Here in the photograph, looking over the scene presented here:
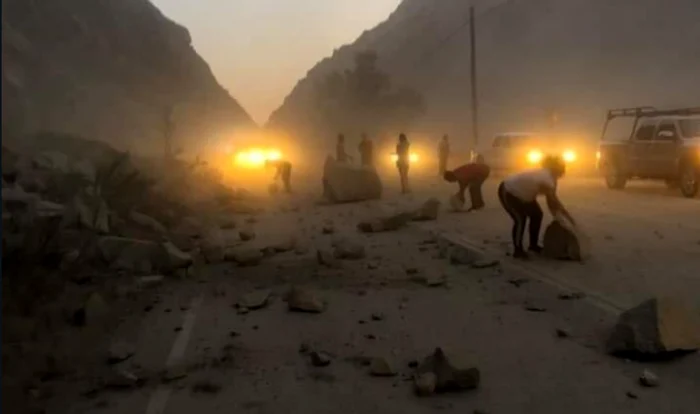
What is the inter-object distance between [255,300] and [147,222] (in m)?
7.80

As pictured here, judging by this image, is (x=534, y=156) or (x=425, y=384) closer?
(x=425, y=384)

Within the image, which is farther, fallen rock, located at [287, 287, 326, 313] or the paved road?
the paved road

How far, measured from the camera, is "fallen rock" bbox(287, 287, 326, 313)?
346 inches

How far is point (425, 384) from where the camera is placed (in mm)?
5738

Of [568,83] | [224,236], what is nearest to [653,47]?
[568,83]

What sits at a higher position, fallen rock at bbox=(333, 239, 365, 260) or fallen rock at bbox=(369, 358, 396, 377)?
fallen rock at bbox=(333, 239, 365, 260)

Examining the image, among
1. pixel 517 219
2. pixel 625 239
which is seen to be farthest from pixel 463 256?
pixel 625 239

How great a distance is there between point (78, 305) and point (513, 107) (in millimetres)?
78020

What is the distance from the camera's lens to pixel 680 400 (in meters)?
5.43

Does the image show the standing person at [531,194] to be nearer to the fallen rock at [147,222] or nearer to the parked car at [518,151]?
the fallen rock at [147,222]

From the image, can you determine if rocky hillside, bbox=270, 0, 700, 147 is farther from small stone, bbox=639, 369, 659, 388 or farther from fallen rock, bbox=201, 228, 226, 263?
small stone, bbox=639, 369, 659, 388

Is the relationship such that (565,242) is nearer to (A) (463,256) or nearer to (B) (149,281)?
(A) (463,256)

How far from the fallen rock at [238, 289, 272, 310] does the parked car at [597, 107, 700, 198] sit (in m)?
14.8

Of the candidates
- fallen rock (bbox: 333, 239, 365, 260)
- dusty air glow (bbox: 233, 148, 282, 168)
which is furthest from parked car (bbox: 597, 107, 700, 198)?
dusty air glow (bbox: 233, 148, 282, 168)
